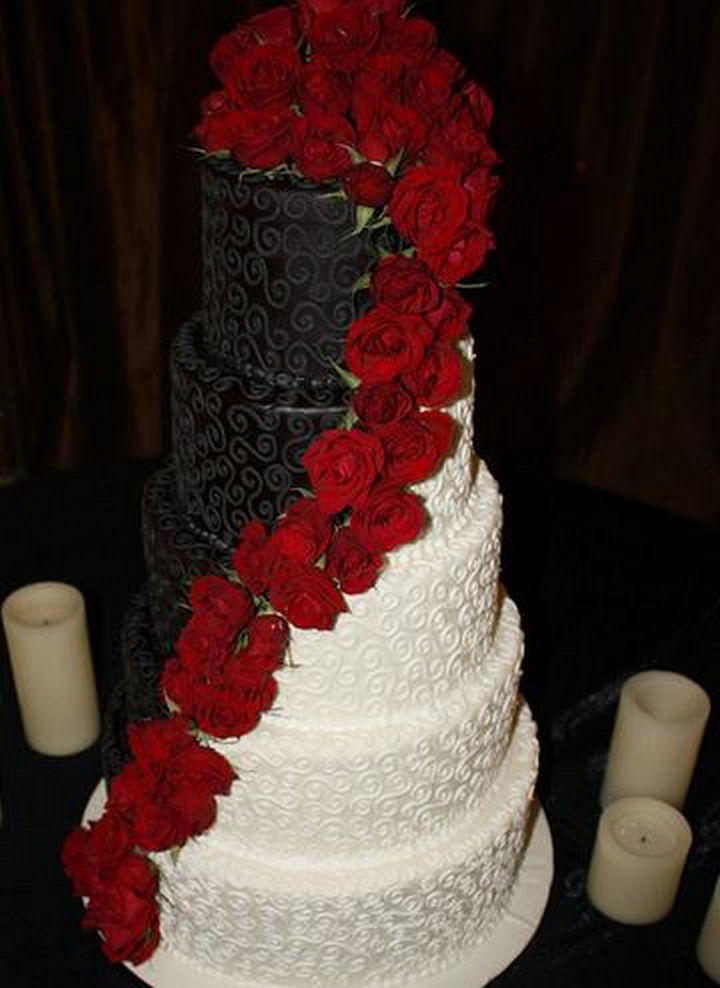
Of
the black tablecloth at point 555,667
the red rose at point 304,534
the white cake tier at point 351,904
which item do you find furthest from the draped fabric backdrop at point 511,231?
the red rose at point 304,534

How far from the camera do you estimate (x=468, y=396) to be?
49.8 inches

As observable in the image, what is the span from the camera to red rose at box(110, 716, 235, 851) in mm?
1279

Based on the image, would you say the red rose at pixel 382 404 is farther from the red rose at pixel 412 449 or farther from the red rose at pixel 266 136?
the red rose at pixel 266 136

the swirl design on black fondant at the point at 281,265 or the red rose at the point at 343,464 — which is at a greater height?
the swirl design on black fondant at the point at 281,265

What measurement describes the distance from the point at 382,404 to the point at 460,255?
143mm

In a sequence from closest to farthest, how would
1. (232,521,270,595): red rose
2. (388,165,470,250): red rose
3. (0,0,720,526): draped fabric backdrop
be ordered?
(388,165,470,250): red rose, (232,521,270,595): red rose, (0,0,720,526): draped fabric backdrop

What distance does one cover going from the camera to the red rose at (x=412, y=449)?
115cm

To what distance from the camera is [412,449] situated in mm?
1149

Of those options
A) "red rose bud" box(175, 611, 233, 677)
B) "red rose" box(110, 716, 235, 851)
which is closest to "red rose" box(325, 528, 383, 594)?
"red rose bud" box(175, 611, 233, 677)

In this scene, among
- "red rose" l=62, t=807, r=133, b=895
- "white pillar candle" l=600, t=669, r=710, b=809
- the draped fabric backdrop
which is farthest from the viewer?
the draped fabric backdrop

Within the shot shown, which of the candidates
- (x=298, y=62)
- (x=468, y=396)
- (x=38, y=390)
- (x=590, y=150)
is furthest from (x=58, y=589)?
(x=590, y=150)

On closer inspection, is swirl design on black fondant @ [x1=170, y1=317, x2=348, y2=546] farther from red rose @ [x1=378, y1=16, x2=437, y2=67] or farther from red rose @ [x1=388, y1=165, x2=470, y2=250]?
red rose @ [x1=378, y1=16, x2=437, y2=67]

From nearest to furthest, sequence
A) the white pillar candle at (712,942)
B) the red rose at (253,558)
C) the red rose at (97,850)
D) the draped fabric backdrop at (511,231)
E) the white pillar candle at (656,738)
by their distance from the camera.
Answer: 1. the red rose at (253,558)
2. the red rose at (97,850)
3. the white pillar candle at (712,942)
4. the white pillar candle at (656,738)
5. the draped fabric backdrop at (511,231)

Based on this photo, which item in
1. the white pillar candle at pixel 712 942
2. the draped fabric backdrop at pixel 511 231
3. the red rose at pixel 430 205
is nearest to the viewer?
the red rose at pixel 430 205
